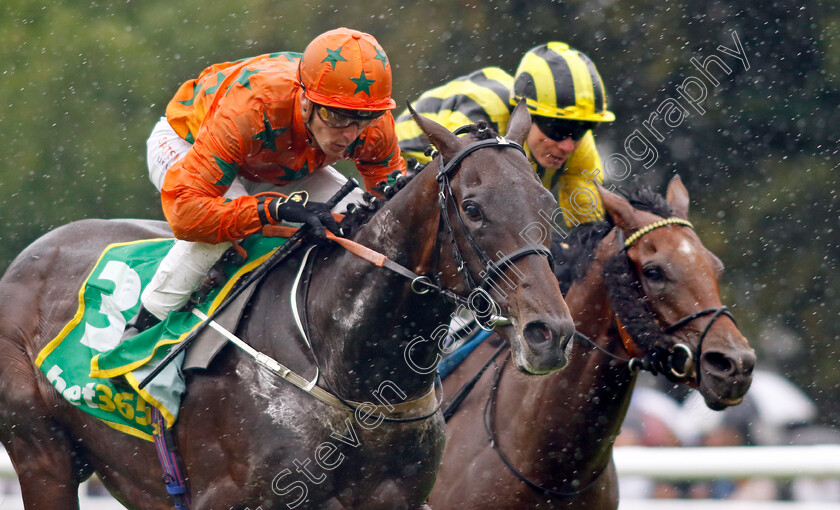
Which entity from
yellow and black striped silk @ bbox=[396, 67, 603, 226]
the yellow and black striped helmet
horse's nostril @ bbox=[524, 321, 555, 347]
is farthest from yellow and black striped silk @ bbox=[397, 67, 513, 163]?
horse's nostril @ bbox=[524, 321, 555, 347]

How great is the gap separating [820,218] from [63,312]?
7.94m

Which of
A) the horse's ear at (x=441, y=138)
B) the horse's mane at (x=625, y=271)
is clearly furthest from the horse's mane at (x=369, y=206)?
the horse's mane at (x=625, y=271)

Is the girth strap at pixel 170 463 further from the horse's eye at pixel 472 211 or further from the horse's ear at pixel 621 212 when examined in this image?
the horse's ear at pixel 621 212

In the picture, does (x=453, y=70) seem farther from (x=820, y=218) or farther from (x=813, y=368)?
(x=813, y=368)

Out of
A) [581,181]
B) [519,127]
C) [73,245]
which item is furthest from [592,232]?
[73,245]

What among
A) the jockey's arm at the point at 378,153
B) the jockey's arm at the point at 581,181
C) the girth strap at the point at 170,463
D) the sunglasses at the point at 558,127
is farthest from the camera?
the jockey's arm at the point at 581,181

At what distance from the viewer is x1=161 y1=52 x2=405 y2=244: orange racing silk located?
3.76 m

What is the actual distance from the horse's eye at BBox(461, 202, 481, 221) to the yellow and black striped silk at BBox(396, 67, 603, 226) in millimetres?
2105

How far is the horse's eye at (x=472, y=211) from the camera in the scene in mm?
3316

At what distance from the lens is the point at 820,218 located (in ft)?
34.1

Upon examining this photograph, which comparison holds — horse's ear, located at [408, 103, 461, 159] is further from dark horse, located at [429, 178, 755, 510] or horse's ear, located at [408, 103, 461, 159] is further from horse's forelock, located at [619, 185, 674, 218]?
horse's forelock, located at [619, 185, 674, 218]

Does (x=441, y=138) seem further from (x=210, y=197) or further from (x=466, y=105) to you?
(x=466, y=105)

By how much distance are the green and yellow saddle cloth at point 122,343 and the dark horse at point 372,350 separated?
0.11 m

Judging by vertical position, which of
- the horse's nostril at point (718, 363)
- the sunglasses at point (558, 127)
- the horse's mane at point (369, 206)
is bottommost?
the horse's nostril at point (718, 363)
